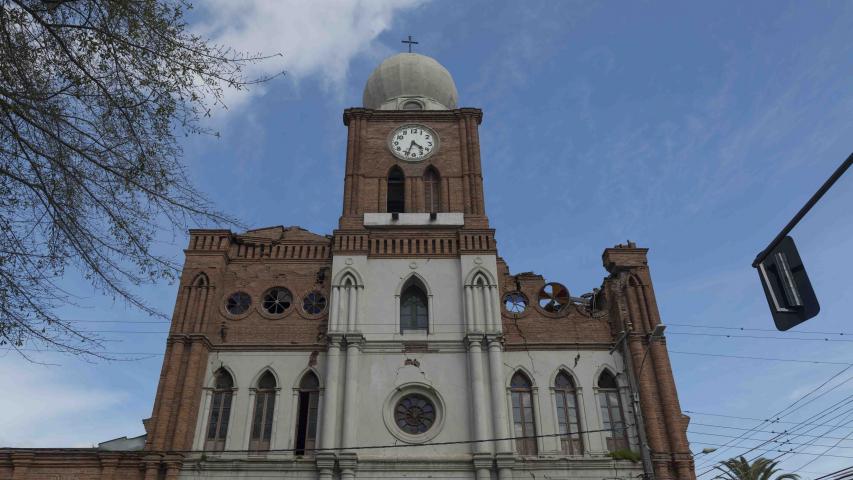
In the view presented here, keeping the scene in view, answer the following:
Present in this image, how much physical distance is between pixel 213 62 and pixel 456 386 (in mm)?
14612

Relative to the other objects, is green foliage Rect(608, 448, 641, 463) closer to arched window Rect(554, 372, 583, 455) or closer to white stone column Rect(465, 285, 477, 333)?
arched window Rect(554, 372, 583, 455)

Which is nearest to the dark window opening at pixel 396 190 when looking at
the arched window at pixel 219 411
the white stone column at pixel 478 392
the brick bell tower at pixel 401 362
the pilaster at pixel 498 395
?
the brick bell tower at pixel 401 362

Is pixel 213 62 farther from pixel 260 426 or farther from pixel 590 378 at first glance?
pixel 590 378

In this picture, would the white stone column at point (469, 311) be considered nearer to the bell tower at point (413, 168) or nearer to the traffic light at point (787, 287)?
the bell tower at point (413, 168)

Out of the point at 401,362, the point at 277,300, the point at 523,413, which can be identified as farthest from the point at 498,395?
the point at 277,300

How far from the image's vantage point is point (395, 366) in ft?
69.7

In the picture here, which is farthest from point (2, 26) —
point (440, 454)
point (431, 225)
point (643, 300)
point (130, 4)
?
point (643, 300)

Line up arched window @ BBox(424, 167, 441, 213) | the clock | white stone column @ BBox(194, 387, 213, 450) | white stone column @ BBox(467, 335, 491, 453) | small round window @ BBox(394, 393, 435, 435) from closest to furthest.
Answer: white stone column @ BBox(467, 335, 491, 453), white stone column @ BBox(194, 387, 213, 450), small round window @ BBox(394, 393, 435, 435), arched window @ BBox(424, 167, 441, 213), the clock

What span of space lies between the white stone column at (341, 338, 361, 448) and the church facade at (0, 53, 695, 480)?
52 millimetres

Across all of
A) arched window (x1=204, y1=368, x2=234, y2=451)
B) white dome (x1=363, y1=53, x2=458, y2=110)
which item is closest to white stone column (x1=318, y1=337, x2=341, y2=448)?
arched window (x1=204, y1=368, x2=234, y2=451)

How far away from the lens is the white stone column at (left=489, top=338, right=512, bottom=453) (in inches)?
763

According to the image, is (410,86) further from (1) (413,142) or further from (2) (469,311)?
(2) (469,311)

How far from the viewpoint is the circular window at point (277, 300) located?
22844 mm

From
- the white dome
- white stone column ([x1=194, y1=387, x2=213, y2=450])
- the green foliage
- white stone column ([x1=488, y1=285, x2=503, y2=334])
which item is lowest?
the green foliage
